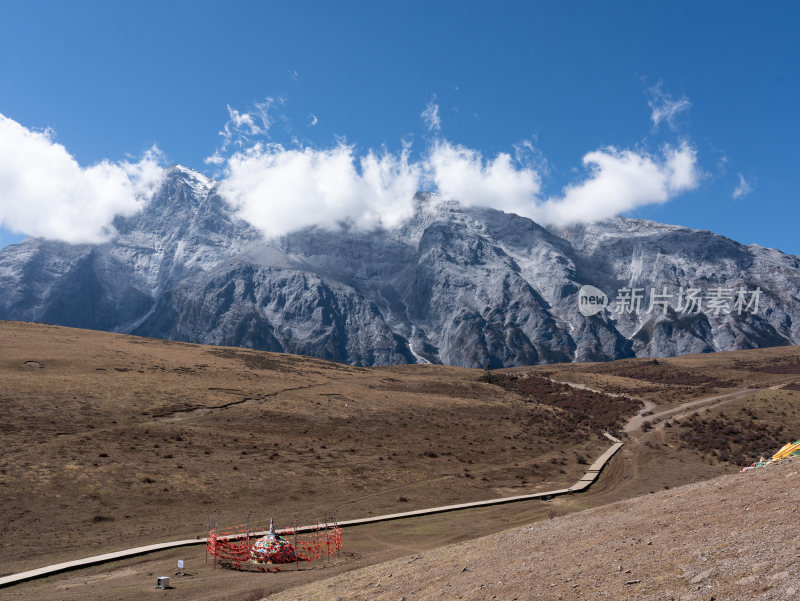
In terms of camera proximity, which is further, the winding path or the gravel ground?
the winding path

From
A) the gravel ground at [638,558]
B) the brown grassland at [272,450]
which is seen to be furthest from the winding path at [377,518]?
the gravel ground at [638,558]

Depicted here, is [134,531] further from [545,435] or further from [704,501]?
[545,435]

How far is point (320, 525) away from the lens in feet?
110

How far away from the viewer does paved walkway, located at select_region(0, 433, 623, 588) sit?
2385cm

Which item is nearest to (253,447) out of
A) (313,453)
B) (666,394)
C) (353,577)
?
(313,453)

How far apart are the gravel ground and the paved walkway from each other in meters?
11.1

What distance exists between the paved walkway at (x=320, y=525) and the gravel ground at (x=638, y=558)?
11.1m

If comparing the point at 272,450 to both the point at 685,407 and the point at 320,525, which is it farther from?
the point at 685,407

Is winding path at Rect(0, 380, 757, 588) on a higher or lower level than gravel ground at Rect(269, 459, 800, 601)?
lower

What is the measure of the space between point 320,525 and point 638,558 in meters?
23.0

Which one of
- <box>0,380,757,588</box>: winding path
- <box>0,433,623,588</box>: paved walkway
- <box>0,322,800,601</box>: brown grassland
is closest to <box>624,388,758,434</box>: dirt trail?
<box>0,380,757,588</box>: winding path

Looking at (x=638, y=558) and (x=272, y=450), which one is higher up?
(x=638, y=558)

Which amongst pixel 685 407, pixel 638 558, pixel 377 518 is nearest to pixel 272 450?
pixel 377 518

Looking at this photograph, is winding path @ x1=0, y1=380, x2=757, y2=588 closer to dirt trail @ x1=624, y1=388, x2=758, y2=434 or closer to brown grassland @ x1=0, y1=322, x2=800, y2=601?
dirt trail @ x1=624, y1=388, x2=758, y2=434
